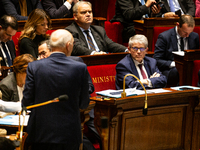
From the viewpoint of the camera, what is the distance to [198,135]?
2469 millimetres

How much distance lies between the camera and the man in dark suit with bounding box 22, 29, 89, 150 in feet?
5.40

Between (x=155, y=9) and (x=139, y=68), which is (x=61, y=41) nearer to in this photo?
(x=139, y=68)

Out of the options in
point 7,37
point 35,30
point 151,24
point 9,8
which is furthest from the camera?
point 151,24

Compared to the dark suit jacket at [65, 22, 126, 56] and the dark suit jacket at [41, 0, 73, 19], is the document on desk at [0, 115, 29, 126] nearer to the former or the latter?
the dark suit jacket at [65, 22, 126, 56]

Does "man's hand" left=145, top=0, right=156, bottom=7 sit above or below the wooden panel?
above

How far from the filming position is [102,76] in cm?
279

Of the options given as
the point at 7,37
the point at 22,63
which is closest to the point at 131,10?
the point at 7,37

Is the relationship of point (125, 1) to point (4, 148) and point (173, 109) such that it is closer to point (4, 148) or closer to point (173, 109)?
point (173, 109)

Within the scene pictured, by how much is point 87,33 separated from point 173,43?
1.01 metres

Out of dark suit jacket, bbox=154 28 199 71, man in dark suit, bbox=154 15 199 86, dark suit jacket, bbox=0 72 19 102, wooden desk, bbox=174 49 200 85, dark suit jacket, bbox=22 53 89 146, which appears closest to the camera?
dark suit jacket, bbox=22 53 89 146

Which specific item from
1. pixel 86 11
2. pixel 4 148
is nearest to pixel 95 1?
pixel 86 11

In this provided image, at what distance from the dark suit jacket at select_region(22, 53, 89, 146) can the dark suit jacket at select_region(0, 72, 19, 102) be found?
0.46 metres

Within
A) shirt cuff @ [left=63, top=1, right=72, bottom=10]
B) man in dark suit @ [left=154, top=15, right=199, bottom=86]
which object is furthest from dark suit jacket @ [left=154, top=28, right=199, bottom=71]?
shirt cuff @ [left=63, top=1, right=72, bottom=10]

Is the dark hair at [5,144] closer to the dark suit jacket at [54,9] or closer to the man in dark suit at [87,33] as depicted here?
the man in dark suit at [87,33]
